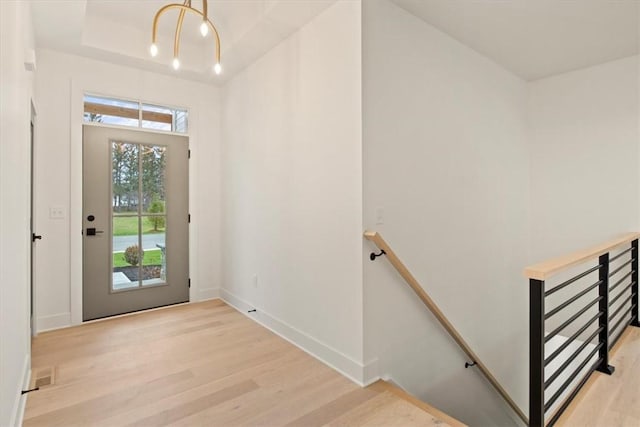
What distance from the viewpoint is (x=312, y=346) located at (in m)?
2.93

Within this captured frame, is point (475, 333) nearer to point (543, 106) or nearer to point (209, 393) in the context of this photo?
point (209, 393)

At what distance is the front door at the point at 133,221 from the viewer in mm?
3721

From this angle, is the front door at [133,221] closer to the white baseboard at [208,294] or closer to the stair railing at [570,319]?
the white baseboard at [208,294]

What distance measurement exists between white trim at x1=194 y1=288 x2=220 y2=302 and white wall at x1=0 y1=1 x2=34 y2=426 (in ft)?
6.90

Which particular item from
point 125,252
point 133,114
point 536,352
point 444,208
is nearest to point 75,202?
point 125,252

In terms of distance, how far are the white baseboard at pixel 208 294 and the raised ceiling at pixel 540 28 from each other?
12.4ft

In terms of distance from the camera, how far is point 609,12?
2.87 m

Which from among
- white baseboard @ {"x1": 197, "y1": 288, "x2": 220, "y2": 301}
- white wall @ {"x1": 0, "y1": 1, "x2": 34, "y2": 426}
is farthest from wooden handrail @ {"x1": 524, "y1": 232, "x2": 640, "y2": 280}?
white baseboard @ {"x1": 197, "y1": 288, "x2": 220, "y2": 301}

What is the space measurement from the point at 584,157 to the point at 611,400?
9.23ft

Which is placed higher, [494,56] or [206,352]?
[494,56]

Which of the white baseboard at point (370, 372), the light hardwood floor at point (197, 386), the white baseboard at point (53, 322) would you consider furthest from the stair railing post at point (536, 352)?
the white baseboard at point (53, 322)

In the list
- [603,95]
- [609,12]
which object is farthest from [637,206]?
[609,12]

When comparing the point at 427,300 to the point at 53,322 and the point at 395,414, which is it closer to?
the point at 395,414

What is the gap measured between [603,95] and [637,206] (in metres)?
1.28
